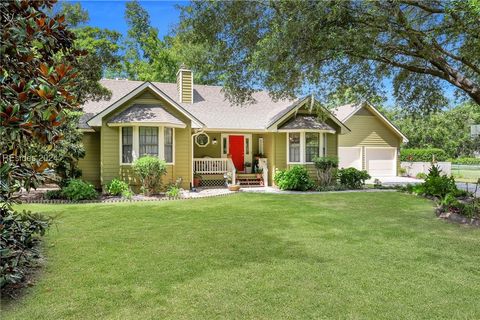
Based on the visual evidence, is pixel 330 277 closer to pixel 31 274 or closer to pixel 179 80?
pixel 31 274

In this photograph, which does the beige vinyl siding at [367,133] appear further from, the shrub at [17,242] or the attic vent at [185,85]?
the shrub at [17,242]

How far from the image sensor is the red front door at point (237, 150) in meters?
18.3

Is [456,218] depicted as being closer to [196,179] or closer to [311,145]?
[311,145]

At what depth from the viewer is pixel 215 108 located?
61.4 ft

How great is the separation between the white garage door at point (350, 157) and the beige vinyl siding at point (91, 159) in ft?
53.6

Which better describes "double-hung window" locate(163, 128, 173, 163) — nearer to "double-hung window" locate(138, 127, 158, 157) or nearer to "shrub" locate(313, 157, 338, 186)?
"double-hung window" locate(138, 127, 158, 157)

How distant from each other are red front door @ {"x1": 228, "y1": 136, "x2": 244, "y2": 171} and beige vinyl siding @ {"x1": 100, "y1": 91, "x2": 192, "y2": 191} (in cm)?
380

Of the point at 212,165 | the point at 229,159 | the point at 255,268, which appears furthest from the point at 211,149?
the point at 255,268

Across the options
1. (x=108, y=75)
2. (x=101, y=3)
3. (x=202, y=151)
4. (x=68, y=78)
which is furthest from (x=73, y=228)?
(x=108, y=75)

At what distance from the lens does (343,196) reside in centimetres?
1272

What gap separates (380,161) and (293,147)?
10881 millimetres

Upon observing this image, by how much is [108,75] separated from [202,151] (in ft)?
57.7

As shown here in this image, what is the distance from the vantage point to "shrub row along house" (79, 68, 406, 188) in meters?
13.8

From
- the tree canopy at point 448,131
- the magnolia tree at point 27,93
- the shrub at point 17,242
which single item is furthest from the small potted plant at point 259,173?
the tree canopy at point 448,131
